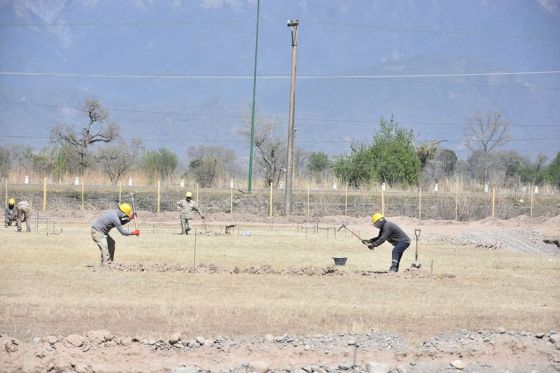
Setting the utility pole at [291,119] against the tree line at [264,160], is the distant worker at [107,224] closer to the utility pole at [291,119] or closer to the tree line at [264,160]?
the utility pole at [291,119]

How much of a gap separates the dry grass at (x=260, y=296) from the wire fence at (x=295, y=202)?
25065mm

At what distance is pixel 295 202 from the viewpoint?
60.3 m

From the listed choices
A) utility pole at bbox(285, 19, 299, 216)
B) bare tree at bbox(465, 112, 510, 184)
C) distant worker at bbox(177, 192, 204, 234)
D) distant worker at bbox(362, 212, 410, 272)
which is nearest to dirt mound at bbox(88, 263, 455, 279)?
distant worker at bbox(362, 212, 410, 272)

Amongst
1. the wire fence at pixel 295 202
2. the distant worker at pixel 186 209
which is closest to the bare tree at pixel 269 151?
the wire fence at pixel 295 202

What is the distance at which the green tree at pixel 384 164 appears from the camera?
233 ft

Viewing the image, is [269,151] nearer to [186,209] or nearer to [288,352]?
[186,209]

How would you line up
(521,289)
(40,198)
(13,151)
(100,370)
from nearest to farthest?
(100,370) < (521,289) < (40,198) < (13,151)

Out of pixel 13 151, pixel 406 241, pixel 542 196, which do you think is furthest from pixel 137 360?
pixel 13 151

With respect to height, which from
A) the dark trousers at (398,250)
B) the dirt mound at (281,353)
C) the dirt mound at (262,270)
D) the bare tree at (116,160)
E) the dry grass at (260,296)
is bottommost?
the dirt mound at (281,353)

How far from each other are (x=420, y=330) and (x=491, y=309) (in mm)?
3051

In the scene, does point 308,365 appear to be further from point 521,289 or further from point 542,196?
point 542,196

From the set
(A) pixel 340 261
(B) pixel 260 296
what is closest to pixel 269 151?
(A) pixel 340 261

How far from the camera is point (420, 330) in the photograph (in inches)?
727

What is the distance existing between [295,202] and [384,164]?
12621 millimetres
